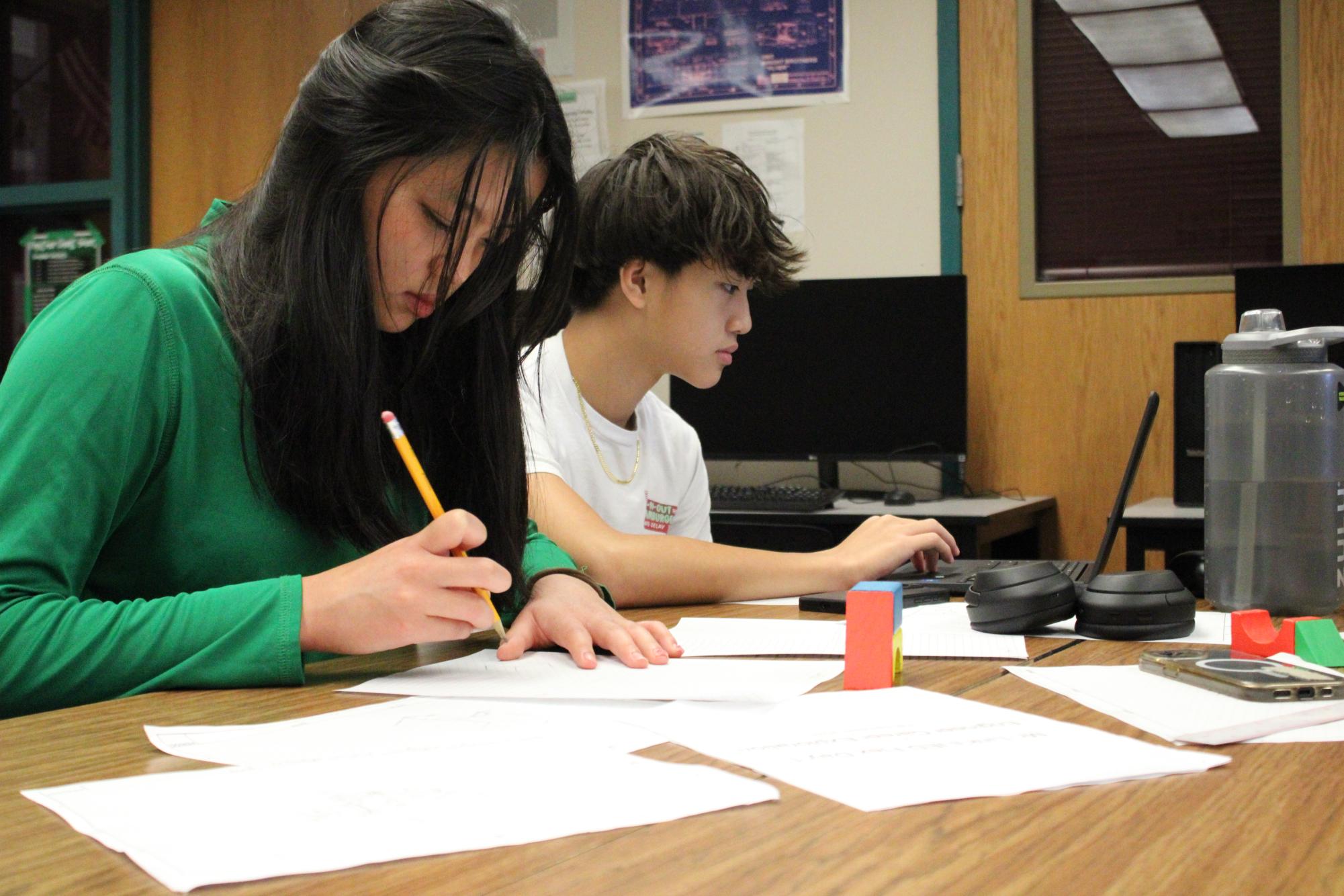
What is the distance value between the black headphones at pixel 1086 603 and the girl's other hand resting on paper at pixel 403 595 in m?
0.48

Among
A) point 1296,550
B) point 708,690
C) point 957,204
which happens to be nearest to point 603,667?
point 708,690

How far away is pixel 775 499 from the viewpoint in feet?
9.52

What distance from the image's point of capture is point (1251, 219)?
9.78 feet

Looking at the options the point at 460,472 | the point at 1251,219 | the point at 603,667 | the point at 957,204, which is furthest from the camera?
the point at 957,204

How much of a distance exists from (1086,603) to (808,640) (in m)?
0.25

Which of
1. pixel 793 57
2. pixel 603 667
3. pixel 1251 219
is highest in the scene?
pixel 793 57

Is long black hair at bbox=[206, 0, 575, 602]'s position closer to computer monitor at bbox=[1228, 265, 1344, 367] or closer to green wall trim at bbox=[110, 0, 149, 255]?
computer monitor at bbox=[1228, 265, 1344, 367]

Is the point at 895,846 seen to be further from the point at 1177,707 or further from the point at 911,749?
the point at 1177,707

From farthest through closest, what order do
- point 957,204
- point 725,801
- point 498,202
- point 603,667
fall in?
point 957,204 → point 498,202 → point 603,667 → point 725,801

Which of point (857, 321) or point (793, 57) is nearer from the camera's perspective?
point (857, 321)

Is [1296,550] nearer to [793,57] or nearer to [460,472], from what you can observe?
[460,472]

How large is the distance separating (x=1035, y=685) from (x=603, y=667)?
0.33m

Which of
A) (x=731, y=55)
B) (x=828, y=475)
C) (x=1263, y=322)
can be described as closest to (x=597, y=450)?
(x=1263, y=322)

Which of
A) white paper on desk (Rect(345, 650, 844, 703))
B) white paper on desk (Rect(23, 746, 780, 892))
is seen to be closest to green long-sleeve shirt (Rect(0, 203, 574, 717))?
white paper on desk (Rect(345, 650, 844, 703))
